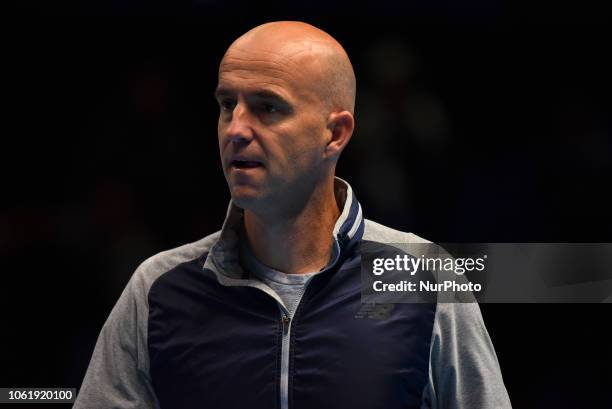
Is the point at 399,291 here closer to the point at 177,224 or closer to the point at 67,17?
the point at 177,224

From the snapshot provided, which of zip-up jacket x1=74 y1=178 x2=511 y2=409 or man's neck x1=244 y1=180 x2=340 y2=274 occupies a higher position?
man's neck x1=244 y1=180 x2=340 y2=274

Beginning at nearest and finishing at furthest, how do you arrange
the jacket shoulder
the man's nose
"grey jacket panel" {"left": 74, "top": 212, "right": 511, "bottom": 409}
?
1. the man's nose
2. "grey jacket panel" {"left": 74, "top": 212, "right": 511, "bottom": 409}
3. the jacket shoulder

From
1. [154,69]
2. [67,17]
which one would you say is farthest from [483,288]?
[67,17]

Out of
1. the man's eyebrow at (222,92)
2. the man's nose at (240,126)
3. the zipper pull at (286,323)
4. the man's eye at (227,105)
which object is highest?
the man's eyebrow at (222,92)

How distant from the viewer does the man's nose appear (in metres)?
2.36

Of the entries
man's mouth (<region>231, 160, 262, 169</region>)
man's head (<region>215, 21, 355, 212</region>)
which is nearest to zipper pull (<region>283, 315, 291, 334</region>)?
man's head (<region>215, 21, 355, 212</region>)

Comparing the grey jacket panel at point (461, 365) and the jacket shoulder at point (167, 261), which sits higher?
the jacket shoulder at point (167, 261)

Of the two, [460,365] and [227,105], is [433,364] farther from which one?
[227,105]

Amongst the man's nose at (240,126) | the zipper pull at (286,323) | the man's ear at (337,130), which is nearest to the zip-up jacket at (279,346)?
the zipper pull at (286,323)

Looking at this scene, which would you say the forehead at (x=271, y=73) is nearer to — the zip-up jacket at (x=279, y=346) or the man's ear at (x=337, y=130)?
the man's ear at (x=337, y=130)

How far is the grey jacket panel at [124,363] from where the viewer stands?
8.20 ft

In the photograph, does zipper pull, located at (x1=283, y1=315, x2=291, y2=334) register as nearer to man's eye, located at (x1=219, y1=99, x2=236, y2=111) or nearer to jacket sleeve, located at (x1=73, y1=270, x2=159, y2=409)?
jacket sleeve, located at (x1=73, y1=270, x2=159, y2=409)

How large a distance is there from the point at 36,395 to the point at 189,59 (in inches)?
44.5

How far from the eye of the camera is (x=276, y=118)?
2396 millimetres
